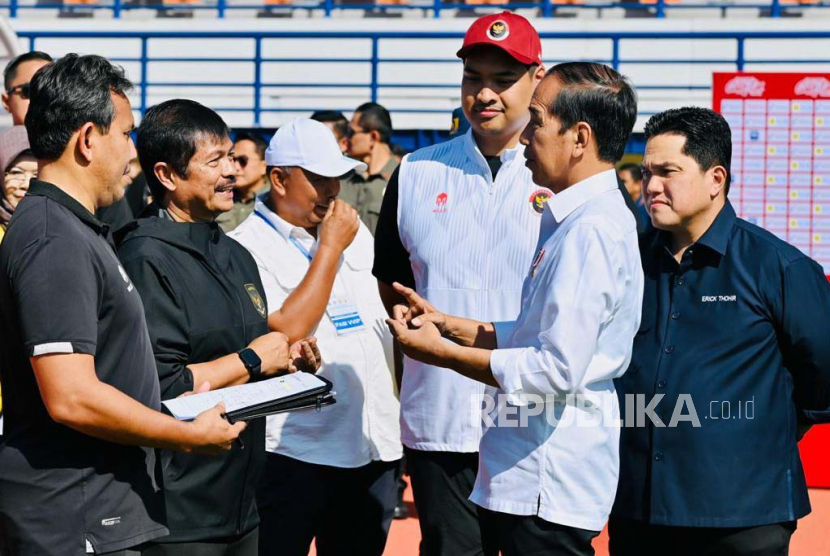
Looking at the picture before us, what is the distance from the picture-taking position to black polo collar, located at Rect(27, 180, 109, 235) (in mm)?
2475

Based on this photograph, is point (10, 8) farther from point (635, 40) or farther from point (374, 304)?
point (374, 304)

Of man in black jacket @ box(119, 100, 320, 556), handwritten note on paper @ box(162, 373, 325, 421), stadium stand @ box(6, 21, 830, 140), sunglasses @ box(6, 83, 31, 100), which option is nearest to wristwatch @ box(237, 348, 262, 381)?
man in black jacket @ box(119, 100, 320, 556)

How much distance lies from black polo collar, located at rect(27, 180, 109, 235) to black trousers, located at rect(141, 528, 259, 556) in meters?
0.90

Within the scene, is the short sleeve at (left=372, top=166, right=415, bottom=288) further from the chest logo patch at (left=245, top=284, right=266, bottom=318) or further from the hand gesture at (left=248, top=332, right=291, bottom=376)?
the hand gesture at (left=248, top=332, right=291, bottom=376)

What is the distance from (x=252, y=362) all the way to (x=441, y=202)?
931mm

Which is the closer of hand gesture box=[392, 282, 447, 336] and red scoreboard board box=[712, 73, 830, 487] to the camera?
hand gesture box=[392, 282, 447, 336]

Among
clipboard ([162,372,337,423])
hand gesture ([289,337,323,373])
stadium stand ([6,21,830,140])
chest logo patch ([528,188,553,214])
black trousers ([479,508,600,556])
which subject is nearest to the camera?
clipboard ([162,372,337,423])

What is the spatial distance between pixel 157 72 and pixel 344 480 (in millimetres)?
11678

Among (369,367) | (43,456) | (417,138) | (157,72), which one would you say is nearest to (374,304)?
(369,367)

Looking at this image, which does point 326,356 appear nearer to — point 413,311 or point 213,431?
point 413,311

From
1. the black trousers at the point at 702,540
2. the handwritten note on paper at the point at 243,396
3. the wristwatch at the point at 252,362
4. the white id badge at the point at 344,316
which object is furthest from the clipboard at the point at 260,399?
the black trousers at the point at 702,540

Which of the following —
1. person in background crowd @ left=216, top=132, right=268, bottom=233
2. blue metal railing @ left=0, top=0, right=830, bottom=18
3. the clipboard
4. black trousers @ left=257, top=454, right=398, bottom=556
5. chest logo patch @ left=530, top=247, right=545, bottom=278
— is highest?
blue metal railing @ left=0, top=0, right=830, bottom=18

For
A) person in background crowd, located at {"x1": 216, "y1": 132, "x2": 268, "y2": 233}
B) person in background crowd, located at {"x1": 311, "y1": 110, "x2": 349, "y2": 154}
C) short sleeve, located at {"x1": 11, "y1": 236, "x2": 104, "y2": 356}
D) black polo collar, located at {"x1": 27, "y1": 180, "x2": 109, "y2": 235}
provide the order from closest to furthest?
short sleeve, located at {"x1": 11, "y1": 236, "x2": 104, "y2": 356}
black polo collar, located at {"x1": 27, "y1": 180, "x2": 109, "y2": 235}
person in background crowd, located at {"x1": 216, "y1": 132, "x2": 268, "y2": 233}
person in background crowd, located at {"x1": 311, "y1": 110, "x2": 349, "y2": 154}

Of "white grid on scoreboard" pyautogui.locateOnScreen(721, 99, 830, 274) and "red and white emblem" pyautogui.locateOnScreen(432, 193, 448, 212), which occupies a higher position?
"white grid on scoreboard" pyautogui.locateOnScreen(721, 99, 830, 274)
